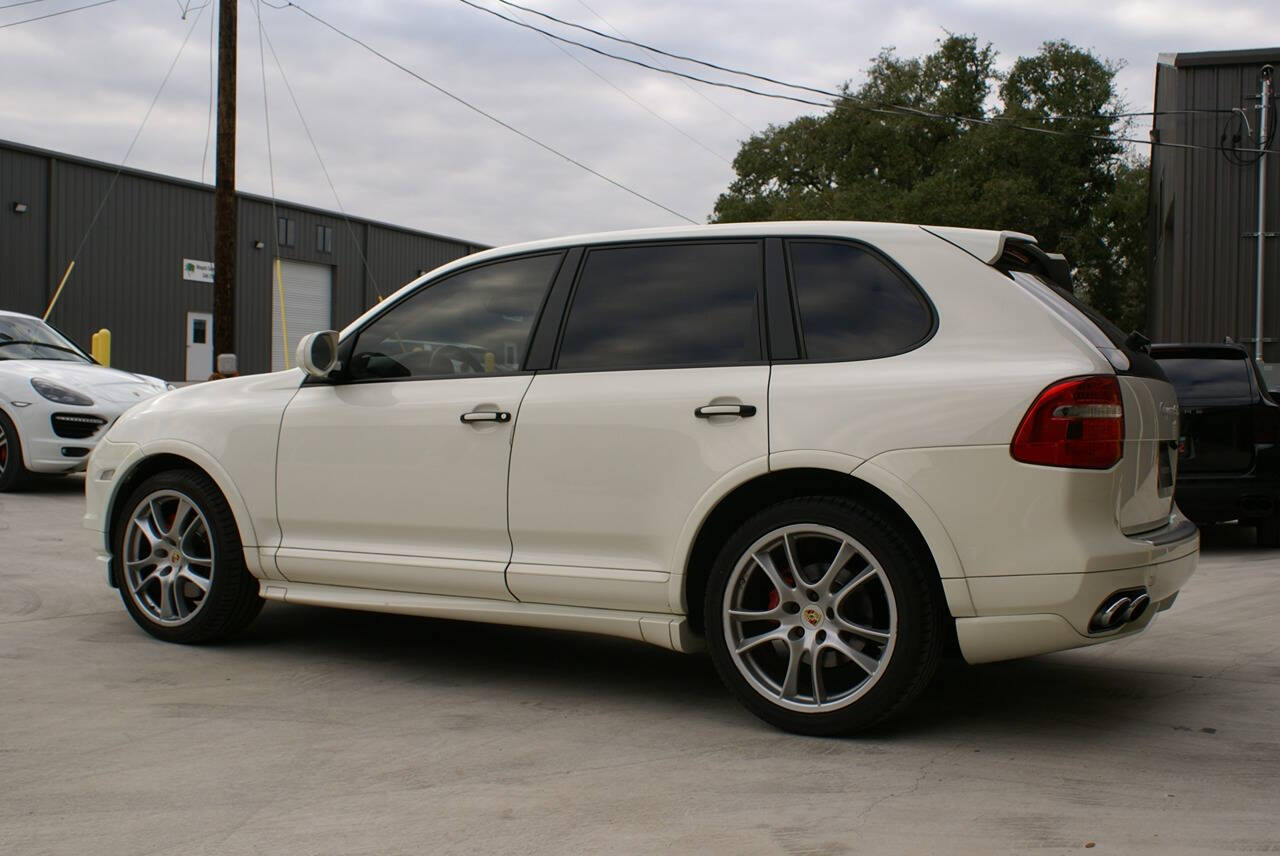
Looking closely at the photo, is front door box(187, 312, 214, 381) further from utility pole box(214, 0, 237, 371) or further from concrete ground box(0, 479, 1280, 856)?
concrete ground box(0, 479, 1280, 856)

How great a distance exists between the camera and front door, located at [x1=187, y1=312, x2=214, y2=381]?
34281 millimetres

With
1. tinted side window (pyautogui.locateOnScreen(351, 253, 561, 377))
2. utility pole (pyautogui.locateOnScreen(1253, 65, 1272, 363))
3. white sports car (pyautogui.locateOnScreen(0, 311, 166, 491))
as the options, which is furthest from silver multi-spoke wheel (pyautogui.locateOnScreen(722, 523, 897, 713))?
utility pole (pyautogui.locateOnScreen(1253, 65, 1272, 363))

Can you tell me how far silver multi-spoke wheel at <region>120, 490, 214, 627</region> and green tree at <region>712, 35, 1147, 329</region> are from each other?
41.0 metres

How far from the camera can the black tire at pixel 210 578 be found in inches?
205

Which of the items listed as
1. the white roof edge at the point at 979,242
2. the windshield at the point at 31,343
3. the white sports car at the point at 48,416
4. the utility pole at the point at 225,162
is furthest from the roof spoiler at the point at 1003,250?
the utility pole at the point at 225,162

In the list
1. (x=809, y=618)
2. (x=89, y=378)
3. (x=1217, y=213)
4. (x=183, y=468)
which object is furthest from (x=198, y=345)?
(x=809, y=618)

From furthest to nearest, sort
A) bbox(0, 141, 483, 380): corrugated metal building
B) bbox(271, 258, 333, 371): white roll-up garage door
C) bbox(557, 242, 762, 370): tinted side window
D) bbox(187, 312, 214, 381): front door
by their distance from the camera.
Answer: bbox(271, 258, 333, 371): white roll-up garage door < bbox(187, 312, 214, 381): front door < bbox(0, 141, 483, 380): corrugated metal building < bbox(557, 242, 762, 370): tinted side window

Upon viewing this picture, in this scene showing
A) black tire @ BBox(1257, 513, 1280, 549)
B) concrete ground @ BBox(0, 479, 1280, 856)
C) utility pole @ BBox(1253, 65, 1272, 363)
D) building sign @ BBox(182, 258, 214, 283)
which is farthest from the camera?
building sign @ BBox(182, 258, 214, 283)

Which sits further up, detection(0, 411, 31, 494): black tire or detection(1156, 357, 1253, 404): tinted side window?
detection(1156, 357, 1253, 404): tinted side window

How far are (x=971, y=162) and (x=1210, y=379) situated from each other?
128ft

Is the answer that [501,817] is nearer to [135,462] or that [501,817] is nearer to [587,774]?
[587,774]

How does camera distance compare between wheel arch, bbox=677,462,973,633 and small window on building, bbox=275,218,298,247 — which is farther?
small window on building, bbox=275,218,298,247

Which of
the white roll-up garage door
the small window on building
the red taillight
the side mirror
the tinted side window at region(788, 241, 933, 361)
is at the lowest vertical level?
the red taillight

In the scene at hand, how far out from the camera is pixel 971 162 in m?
45.8
